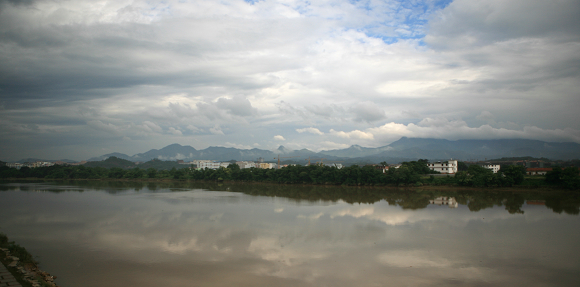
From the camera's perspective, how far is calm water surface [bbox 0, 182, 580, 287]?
7266mm

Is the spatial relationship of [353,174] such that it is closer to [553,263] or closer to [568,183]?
[568,183]

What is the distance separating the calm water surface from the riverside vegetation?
25.6 feet

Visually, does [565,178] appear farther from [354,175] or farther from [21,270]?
[21,270]

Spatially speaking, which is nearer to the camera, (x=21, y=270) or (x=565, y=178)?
(x=21, y=270)

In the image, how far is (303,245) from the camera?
31.8 ft

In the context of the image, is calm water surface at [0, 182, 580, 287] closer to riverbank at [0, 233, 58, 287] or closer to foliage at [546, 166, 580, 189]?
riverbank at [0, 233, 58, 287]

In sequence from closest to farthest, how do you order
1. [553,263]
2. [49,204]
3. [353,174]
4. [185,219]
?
[553,263], [185,219], [49,204], [353,174]

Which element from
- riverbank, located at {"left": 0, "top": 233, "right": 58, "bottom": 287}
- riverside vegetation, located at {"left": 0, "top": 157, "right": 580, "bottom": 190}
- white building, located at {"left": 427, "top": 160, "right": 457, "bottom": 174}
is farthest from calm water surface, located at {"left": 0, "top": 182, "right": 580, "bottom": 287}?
white building, located at {"left": 427, "top": 160, "right": 457, "bottom": 174}

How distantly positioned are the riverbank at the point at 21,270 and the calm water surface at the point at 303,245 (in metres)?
0.33

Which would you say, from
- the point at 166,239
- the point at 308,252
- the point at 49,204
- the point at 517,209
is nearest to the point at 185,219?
the point at 166,239

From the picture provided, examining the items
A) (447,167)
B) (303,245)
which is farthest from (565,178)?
(303,245)

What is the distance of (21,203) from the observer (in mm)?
19516

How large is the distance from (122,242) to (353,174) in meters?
23.6

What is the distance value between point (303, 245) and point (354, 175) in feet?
71.2
